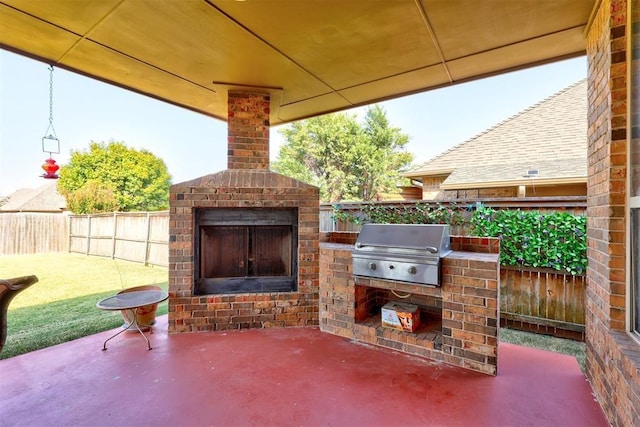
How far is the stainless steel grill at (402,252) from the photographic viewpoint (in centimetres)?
225

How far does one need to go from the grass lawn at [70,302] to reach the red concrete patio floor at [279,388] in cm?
33

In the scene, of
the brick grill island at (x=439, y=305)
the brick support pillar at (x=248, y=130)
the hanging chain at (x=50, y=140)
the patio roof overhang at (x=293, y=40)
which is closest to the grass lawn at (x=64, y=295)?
the hanging chain at (x=50, y=140)

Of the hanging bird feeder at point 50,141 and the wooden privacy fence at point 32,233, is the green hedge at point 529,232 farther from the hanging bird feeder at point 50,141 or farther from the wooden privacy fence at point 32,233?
the wooden privacy fence at point 32,233

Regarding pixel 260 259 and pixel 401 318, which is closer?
pixel 401 318

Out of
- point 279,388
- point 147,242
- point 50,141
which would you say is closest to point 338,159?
point 147,242

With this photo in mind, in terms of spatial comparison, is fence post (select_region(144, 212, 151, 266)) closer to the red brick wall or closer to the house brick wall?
the red brick wall

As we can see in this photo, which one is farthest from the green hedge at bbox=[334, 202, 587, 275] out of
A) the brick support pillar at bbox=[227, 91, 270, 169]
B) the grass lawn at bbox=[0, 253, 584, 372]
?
the brick support pillar at bbox=[227, 91, 270, 169]

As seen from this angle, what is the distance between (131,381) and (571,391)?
312cm

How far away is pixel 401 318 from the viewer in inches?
101

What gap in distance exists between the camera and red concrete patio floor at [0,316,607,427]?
5.37 ft

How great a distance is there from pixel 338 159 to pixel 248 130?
10.9 m

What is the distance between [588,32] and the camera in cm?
193

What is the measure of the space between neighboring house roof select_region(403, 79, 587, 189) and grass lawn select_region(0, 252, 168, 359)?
6451 mm

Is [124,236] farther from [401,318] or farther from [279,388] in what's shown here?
[401,318]
